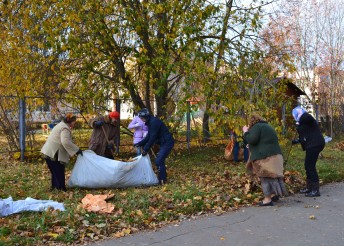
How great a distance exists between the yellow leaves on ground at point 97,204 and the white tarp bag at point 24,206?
380 mm

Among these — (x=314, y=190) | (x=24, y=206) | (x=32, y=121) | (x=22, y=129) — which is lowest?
(x=314, y=190)

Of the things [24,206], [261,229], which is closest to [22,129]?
[24,206]

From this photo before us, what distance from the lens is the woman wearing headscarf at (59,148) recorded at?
7262 mm

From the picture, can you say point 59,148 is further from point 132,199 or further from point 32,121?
point 32,121

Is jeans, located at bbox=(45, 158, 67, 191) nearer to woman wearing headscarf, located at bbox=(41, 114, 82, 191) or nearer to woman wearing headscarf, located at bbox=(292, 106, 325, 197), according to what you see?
woman wearing headscarf, located at bbox=(41, 114, 82, 191)

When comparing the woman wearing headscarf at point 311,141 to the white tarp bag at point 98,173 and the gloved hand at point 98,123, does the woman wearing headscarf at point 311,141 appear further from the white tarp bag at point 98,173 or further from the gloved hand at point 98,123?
the gloved hand at point 98,123

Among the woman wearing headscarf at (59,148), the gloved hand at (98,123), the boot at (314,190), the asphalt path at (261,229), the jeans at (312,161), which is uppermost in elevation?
the gloved hand at (98,123)

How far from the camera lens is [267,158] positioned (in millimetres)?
6879

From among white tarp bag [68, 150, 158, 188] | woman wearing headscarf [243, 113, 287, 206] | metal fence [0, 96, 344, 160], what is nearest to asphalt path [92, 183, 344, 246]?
woman wearing headscarf [243, 113, 287, 206]

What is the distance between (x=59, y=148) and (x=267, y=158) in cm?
360

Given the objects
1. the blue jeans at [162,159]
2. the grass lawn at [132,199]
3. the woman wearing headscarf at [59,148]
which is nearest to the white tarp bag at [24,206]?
the grass lawn at [132,199]

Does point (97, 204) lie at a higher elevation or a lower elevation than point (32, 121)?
lower

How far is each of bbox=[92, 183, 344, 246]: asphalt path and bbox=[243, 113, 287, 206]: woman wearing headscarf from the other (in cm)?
27

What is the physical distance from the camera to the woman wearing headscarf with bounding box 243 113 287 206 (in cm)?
685
